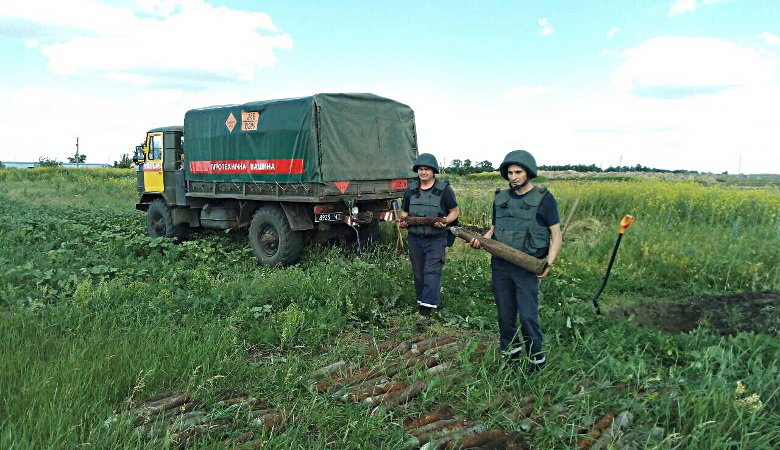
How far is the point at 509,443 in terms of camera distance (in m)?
3.34

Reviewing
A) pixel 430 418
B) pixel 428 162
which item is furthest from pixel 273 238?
pixel 430 418

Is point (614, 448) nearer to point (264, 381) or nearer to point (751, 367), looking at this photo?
point (751, 367)

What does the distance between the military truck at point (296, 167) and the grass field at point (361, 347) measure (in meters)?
0.66

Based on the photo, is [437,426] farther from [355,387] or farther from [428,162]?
[428,162]

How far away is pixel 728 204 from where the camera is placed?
11.0m

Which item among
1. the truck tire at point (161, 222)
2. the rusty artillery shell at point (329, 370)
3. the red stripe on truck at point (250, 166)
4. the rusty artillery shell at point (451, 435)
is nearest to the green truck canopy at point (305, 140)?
the red stripe on truck at point (250, 166)

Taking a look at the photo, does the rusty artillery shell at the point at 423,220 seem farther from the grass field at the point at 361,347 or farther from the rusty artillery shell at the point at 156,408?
the rusty artillery shell at the point at 156,408

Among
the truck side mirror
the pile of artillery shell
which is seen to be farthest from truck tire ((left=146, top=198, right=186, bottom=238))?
the pile of artillery shell

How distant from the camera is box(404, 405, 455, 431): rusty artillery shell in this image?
11.5 feet

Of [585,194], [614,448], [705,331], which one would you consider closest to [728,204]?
[585,194]

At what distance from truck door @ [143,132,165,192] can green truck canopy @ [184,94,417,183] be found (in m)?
1.08

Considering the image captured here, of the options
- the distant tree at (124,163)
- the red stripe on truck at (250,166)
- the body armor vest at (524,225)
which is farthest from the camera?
the distant tree at (124,163)

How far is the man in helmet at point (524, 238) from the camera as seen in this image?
4.08 metres

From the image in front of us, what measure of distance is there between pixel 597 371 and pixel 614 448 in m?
1.02
